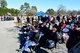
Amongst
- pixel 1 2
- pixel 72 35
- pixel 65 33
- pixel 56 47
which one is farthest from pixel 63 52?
pixel 1 2

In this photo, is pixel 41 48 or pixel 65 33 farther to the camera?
pixel 65 33

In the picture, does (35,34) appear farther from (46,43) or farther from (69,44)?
(69,44)

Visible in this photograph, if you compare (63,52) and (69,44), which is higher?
(69,44)

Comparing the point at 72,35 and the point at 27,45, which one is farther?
the point at 27,45

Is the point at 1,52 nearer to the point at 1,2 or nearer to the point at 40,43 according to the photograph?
the point at 40,43

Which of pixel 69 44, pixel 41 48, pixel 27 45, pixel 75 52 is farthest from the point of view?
pixel 41 48

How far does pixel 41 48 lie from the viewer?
42.8ft

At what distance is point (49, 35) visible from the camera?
12.5 metres

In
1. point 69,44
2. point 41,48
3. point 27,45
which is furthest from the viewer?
point 41,48

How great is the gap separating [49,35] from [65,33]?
2699mm

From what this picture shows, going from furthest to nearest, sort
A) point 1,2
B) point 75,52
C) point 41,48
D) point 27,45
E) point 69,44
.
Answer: point 1,2 < point 41,48 < point 27,45 < point 69,44 < point 75,52

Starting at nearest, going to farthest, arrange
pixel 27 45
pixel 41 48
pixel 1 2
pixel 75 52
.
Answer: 1. pixel 75 52
2. pixel 27 45
3. pixel 41 48
4. pixel 1 2


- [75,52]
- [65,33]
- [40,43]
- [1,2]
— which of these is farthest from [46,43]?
[1,2]

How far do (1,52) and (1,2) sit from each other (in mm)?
95709
